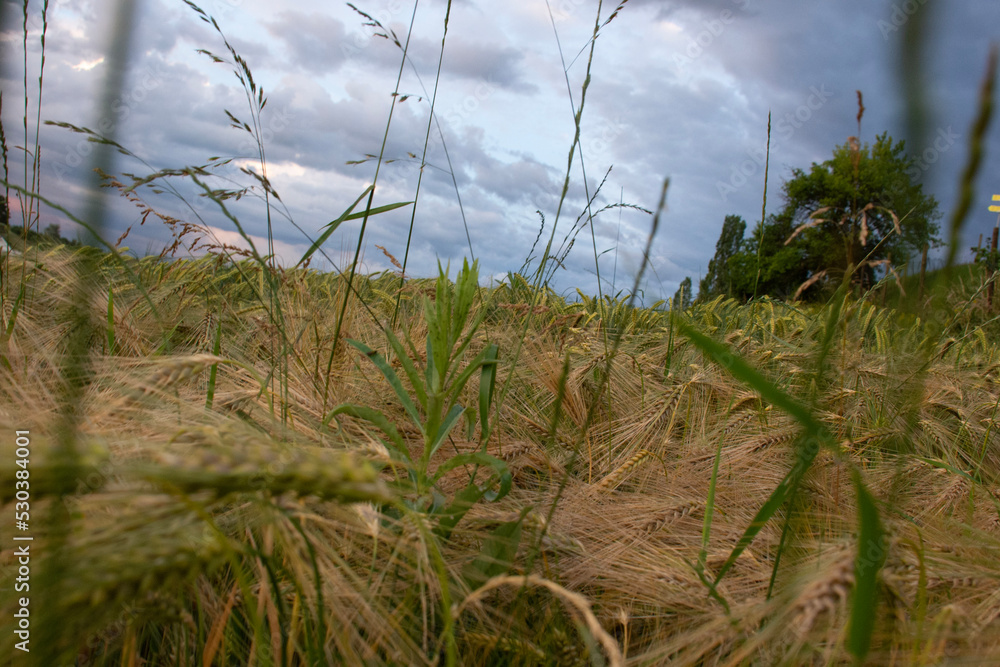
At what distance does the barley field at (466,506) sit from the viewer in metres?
0.48

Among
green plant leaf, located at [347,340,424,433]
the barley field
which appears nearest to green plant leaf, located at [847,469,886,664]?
the barley field

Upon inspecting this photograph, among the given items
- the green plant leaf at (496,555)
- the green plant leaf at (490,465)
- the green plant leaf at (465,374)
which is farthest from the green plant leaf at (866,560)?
the green plant leaf at (465,374)

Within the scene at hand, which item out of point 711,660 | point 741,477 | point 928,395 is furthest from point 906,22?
point 928,395

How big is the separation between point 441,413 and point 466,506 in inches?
9.6

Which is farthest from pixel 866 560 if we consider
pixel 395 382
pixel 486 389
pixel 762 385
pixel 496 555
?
pixel 395 382

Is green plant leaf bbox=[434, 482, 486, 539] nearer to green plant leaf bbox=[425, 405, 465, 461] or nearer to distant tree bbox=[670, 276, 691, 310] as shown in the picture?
green plant leaf bbox=[425, 405, 465, 461]

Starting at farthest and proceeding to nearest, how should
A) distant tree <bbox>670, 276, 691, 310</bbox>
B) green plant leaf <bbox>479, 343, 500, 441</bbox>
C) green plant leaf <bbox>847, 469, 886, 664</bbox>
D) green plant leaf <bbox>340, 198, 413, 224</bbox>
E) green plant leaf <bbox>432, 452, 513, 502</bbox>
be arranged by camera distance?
distant tree <bbox>670, 276, 691, 310</bbox>, green plant leaf <bbox>340, 198, 413, 224</bbox>, green plant leaf <bbox>479, 343, 500, 441</bbox>, green plant leaf <bbox>432, 452, 513, 502</bbox>, green plant leaf <bbox>847, 469, 886, 664</bbox>

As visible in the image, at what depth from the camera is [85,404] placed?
3.18 ft

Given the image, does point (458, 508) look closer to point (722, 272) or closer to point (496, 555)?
point (496, 555)

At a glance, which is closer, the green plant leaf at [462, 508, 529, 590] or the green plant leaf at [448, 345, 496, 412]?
the green plant leaf at [462, 508, 529, 590]

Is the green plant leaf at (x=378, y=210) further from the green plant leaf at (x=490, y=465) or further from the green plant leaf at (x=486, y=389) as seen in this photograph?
the green plant leaf at (x=490, y=465)

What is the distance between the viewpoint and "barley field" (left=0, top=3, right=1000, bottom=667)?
475 mm

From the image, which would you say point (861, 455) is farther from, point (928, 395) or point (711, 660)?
point (711, 660)

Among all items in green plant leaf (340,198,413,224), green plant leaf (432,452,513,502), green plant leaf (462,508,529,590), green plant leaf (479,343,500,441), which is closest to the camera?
green plant leaf (462,508,529,590)
